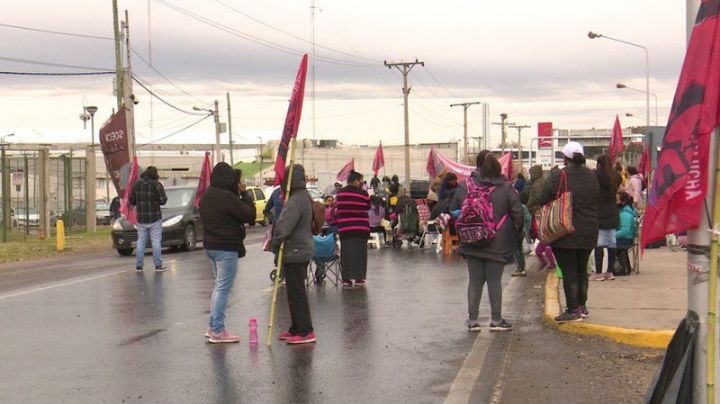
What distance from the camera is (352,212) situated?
1402cm

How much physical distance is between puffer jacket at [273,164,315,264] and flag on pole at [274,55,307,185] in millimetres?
516

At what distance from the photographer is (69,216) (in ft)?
104

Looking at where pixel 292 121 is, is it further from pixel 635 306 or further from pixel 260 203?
Result: pixel 260 203

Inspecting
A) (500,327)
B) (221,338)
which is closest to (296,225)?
(221,338)

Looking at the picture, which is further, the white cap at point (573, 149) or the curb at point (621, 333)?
the white cap at point (573, 149)

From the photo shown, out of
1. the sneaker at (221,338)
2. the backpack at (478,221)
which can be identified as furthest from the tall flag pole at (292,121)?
the backpack at (478,221)

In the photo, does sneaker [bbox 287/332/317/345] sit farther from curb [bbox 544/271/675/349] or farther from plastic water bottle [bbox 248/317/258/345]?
curb [bbox 544/271/675/349]

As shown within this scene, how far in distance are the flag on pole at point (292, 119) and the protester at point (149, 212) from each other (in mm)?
7382

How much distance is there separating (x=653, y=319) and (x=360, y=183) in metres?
5.66

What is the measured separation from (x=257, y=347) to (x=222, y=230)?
3.99ft

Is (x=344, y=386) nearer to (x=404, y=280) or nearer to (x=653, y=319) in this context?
(x=653, y=319)

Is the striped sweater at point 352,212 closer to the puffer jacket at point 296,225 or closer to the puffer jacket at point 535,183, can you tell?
the puffer jacket at point 535,183

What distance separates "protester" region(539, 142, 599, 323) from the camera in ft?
31.0

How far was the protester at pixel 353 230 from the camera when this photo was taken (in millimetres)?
13836
